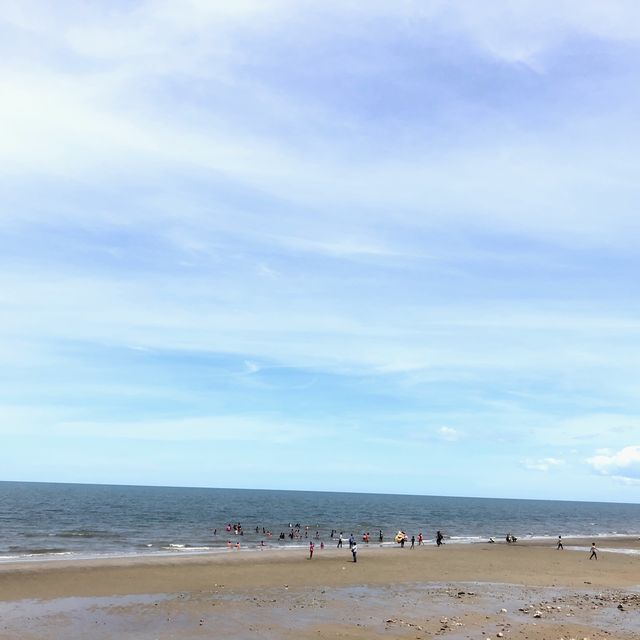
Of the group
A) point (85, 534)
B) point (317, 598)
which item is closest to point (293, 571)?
point (317, 598)

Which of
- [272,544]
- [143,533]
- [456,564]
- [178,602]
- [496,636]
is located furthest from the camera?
[143,533]

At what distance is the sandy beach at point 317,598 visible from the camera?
2306 cm

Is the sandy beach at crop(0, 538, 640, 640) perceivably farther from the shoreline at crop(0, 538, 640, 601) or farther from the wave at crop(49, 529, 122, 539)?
the wave at crop(49, 529, 122, 539)

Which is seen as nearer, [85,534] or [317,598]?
[317,598]

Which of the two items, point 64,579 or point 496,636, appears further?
point 64,579

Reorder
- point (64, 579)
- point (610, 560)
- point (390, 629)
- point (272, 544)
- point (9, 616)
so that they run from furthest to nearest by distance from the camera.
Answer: point (272, 544) < point (610, 560) < point (64, 579) < point (9, 616) < point (390, 629)

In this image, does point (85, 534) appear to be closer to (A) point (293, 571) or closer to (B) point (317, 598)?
(A) point (293, 571)

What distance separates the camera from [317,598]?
29438 mm

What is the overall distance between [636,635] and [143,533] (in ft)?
203

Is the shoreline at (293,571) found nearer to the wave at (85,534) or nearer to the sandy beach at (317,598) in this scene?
the sandy beach at (317,598)

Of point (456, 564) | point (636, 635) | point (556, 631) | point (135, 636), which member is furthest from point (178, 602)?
point (456, 564)

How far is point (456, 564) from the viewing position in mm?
45094

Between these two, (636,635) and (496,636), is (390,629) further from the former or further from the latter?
(636,635)

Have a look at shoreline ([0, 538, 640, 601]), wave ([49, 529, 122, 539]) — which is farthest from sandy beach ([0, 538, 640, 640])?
wave ([49, 529, 122, 539])
